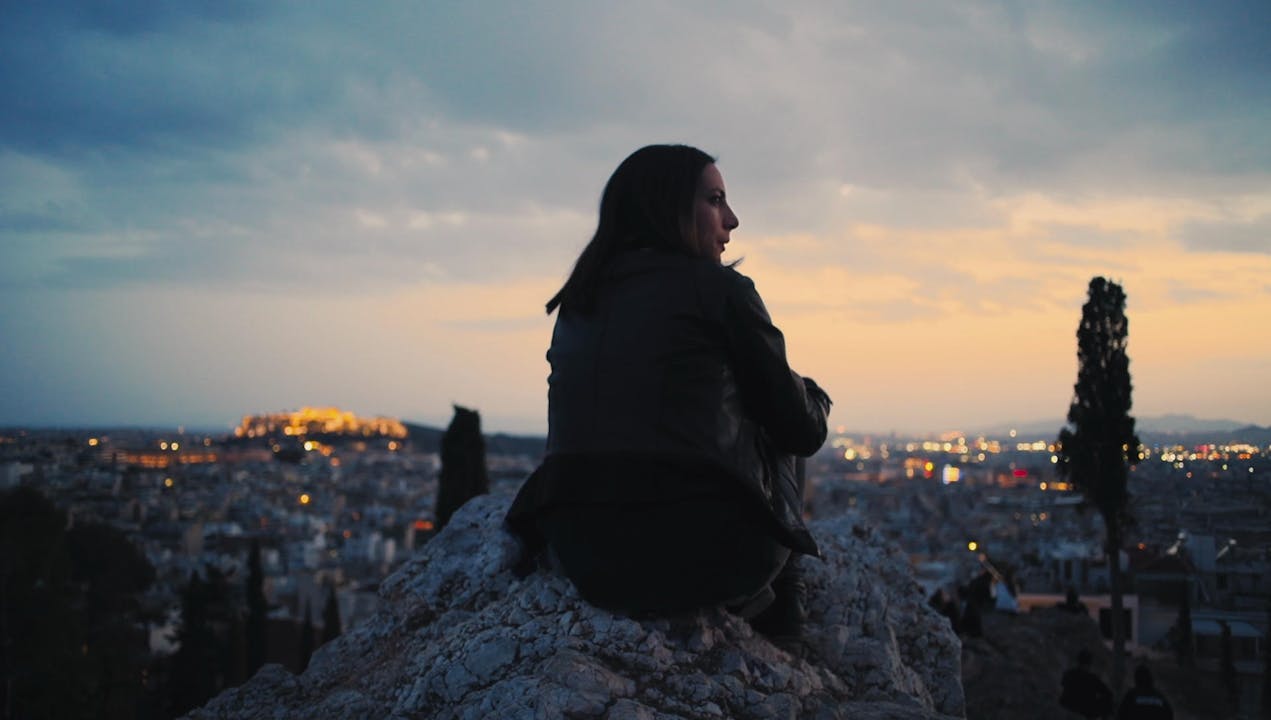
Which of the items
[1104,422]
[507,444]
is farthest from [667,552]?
[507,444]

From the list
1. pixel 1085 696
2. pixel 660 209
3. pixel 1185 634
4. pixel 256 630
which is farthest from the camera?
pixel 256 630

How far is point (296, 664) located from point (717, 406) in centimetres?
2883

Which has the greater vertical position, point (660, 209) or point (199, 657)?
point (660, 209)

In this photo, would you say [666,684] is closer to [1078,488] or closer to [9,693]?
[9,693]

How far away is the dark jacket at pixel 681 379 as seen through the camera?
2.79 metres

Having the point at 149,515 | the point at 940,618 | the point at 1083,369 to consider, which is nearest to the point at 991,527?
the point at 1083,369

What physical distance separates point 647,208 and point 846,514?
3.06 meters

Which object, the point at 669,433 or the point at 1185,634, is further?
the point at 1185,634

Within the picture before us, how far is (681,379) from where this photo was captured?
2.81m

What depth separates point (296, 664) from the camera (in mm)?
28688

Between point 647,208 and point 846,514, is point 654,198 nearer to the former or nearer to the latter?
point 647,208

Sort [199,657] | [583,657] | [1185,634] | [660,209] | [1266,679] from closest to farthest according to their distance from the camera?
[583,657] → [660,209] → [1266,679] → [1185,634] → [199,657]

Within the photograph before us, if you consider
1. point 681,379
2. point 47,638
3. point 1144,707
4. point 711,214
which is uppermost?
point 711,214

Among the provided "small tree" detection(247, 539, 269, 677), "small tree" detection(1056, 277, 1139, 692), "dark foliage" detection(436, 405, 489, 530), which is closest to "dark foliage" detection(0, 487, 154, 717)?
"small tree" detection(247, 539, 269, 677)
